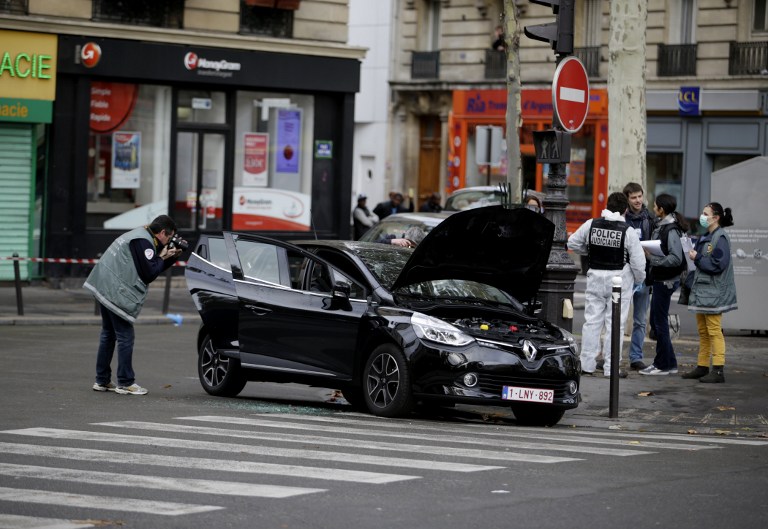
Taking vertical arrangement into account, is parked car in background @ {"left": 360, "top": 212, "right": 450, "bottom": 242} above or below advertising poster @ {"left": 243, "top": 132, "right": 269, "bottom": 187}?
below

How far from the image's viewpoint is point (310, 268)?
1355 cm

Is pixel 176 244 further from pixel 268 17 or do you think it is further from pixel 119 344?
pixel 268 17

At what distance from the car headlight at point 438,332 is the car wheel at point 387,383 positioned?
0.27 metres

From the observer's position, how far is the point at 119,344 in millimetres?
14055

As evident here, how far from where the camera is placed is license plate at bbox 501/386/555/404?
12.2 meters

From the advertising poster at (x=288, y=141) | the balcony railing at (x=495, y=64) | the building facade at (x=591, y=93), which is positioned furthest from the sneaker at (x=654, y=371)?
the balcony railing at (x=495, y=64)

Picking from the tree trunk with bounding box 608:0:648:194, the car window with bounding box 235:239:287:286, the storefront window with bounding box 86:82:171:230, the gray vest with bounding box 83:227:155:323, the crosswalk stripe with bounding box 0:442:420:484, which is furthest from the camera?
the storefront window with bounding box 86:82:171:230

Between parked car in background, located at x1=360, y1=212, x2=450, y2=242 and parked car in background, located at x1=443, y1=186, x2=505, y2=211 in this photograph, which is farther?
parked car in background, located at x1=443, y1=186, x2=505, y2=211

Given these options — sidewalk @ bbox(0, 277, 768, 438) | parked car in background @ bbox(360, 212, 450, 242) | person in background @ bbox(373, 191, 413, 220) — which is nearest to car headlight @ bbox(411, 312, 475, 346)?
sidewalk @ bbox(0, 277, 768, 438)

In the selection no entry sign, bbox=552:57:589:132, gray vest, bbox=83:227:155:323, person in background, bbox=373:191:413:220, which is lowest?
gray vest, bbox=83:227:155:323

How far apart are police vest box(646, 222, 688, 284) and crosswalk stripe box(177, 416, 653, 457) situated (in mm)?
5719

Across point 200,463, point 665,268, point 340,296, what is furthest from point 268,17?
point 200,463

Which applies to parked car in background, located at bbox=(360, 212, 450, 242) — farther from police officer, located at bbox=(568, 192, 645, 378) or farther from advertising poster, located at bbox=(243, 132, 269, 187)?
advertising poster, located at bbox=(243, 132, 269, 187)

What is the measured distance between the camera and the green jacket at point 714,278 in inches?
613
